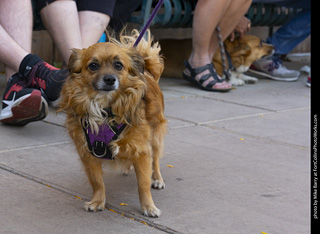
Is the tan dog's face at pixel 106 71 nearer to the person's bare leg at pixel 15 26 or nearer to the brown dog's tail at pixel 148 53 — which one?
the brown dog's tail at pixel 148 53

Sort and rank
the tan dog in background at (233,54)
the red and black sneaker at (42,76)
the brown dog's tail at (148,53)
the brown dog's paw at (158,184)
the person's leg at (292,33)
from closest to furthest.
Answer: the brown dog's tail at (148,53)
the brown dog's paw at (158,184)
the red and black sneaker at (42,76)
the tan dog in background at (233,54)
the person's leg at (292,33)

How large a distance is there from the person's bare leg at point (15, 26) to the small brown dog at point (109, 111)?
5.25ft

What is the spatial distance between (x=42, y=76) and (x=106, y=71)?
60.1 inches

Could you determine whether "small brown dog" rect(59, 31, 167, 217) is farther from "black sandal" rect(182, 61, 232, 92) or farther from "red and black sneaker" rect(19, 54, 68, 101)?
"black sandal" rect(182, 61, 232, 92)

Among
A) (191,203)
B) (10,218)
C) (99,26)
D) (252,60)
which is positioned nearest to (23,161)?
(10,218)

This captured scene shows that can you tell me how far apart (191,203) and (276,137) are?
1.76 m

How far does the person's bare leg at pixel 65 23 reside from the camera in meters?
4.55

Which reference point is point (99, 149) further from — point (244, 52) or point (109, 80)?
point (244, 52)

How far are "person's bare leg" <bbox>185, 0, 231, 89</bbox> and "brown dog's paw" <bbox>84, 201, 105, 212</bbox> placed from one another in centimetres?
359

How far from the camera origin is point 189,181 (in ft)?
11.4

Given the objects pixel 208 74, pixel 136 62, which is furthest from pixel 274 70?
pixel 136 62

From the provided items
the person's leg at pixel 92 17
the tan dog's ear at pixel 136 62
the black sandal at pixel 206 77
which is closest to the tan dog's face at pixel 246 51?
the black sandal at pixel 206 77

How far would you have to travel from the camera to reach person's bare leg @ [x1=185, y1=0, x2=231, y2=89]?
6.04 m
